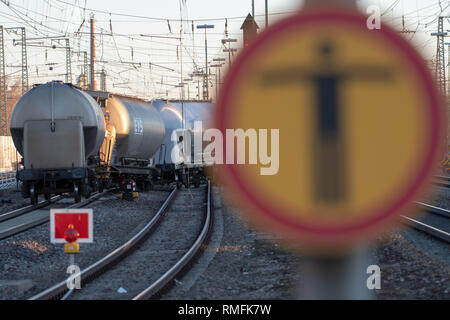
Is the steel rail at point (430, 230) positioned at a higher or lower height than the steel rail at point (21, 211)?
higher

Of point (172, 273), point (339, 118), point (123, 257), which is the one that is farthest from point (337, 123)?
point (123, 257)

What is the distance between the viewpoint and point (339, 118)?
1.66 metres

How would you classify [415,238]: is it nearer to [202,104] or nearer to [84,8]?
[202,104]

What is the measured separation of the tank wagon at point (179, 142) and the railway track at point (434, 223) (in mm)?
16438

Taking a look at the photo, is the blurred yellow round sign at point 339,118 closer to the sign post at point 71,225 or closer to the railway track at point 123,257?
the railway track at point 123,257

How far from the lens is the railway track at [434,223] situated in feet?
46.8

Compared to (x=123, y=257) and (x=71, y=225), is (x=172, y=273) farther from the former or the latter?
(x=123, y=257)

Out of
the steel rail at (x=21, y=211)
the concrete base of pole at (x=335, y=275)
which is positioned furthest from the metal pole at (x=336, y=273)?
the steel rail at (x=21, y=211)

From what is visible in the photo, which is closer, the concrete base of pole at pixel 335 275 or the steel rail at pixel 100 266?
the concrete base of pole at pixel 335 275

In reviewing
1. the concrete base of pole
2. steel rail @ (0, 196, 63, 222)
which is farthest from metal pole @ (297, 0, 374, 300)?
steel rail @ (0, 196, 63, 222)

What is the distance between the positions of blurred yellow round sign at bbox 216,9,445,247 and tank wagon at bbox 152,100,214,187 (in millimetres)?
32587

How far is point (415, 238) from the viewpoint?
1452 centimetres

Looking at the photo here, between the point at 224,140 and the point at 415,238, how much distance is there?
13.5m

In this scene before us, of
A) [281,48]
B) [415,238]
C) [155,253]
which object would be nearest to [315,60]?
[281,48]
